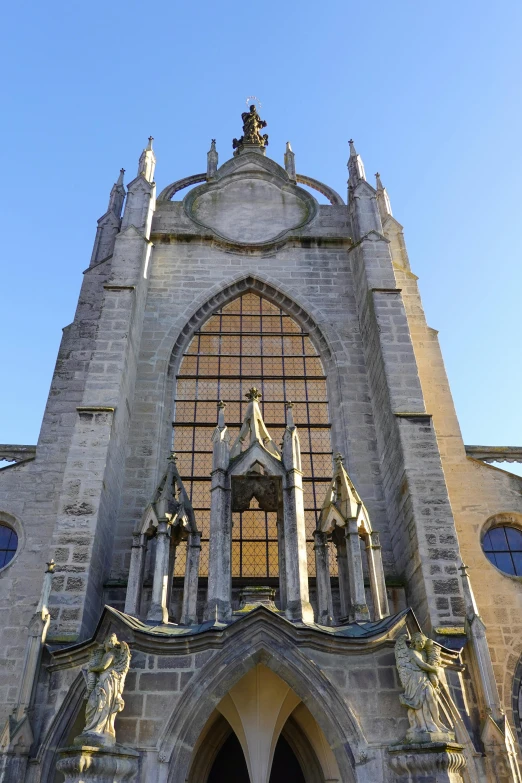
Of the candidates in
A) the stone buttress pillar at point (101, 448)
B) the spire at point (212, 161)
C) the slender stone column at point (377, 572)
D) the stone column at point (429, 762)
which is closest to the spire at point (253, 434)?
the slender stone column at point (377, 572)

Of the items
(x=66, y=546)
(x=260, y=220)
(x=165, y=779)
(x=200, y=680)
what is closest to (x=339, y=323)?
(x=260, y=220)

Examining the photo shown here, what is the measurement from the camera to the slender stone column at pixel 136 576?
862cm

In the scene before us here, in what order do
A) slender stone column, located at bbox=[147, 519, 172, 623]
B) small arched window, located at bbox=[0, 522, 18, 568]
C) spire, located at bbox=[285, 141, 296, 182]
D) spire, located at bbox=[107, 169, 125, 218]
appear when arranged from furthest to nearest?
spire, located at bbox=[285, 141, 296, 182] → spire, located at bbox=[107, 169, 125, 218] → small arched window, located at bbox=[0, 522, 18, 568] → slender stone column, located at bbox=[147, 519, 172, 623]

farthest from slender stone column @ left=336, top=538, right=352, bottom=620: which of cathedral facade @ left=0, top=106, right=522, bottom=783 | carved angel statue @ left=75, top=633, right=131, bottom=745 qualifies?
carved angel statue @ left=75, top=633, right=131, bottom=745

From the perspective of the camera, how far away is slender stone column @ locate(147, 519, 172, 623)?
8.16 meters

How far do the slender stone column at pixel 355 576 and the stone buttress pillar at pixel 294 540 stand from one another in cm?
66

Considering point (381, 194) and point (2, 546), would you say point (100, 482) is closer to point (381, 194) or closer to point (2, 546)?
point (2, 546)

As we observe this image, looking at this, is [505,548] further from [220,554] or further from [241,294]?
[241,294]

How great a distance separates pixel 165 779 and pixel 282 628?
1939 mm

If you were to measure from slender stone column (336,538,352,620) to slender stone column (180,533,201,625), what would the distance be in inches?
80.2

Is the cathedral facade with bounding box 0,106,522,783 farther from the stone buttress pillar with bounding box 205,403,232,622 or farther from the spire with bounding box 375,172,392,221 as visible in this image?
the spire with bounding box 375,172,392,221

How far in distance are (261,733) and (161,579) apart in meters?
2.33

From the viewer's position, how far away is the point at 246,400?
42.2ft

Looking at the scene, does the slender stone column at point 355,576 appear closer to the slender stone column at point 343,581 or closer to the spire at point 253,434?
the slender stone column at point 343,581
